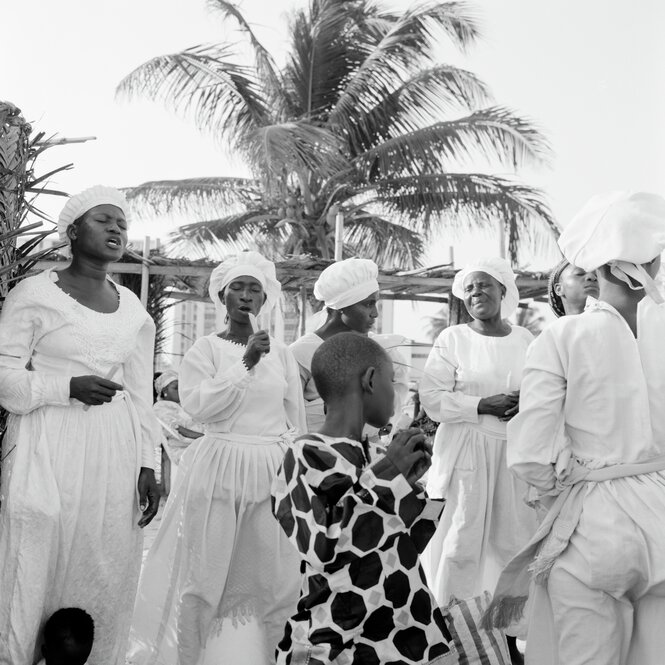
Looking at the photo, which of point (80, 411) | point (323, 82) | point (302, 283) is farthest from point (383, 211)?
point (80, 411)

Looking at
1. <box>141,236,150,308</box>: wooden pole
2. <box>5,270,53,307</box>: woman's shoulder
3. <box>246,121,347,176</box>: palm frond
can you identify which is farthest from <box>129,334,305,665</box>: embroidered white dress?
<box>246,121,347,176</box>: palm frond

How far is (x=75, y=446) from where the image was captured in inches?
164

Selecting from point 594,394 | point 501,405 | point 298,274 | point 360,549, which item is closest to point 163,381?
point 298,274

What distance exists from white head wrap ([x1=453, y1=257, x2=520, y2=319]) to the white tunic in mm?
654

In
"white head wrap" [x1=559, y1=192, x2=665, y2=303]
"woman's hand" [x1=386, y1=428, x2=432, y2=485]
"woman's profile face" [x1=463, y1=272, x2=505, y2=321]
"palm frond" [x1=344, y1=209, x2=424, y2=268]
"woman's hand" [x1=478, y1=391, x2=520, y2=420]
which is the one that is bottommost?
"woman's hand" [x1=478, y1=391, x2=520, y2=420]

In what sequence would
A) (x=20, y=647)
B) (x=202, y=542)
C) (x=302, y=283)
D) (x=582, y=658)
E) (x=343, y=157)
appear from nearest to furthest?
(x=582, y=658) < (x=20, y=647) < (x=202, y=542) < (x=302, y=283) < (x=343, y=157)

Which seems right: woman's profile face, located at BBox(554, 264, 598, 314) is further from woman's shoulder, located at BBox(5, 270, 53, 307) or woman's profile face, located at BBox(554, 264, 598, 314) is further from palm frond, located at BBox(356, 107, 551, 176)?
palm frond, located at BBox(356, 107, 551, 176)

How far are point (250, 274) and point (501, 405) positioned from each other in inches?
65.9

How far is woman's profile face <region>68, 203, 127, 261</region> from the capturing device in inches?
175

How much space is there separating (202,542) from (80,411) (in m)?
1.04

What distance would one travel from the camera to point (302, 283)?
11492 mm

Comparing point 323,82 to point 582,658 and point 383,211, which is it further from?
point 582,658

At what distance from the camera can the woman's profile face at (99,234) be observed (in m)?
4.44

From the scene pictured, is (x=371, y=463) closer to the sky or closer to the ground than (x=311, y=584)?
closer to the sky
